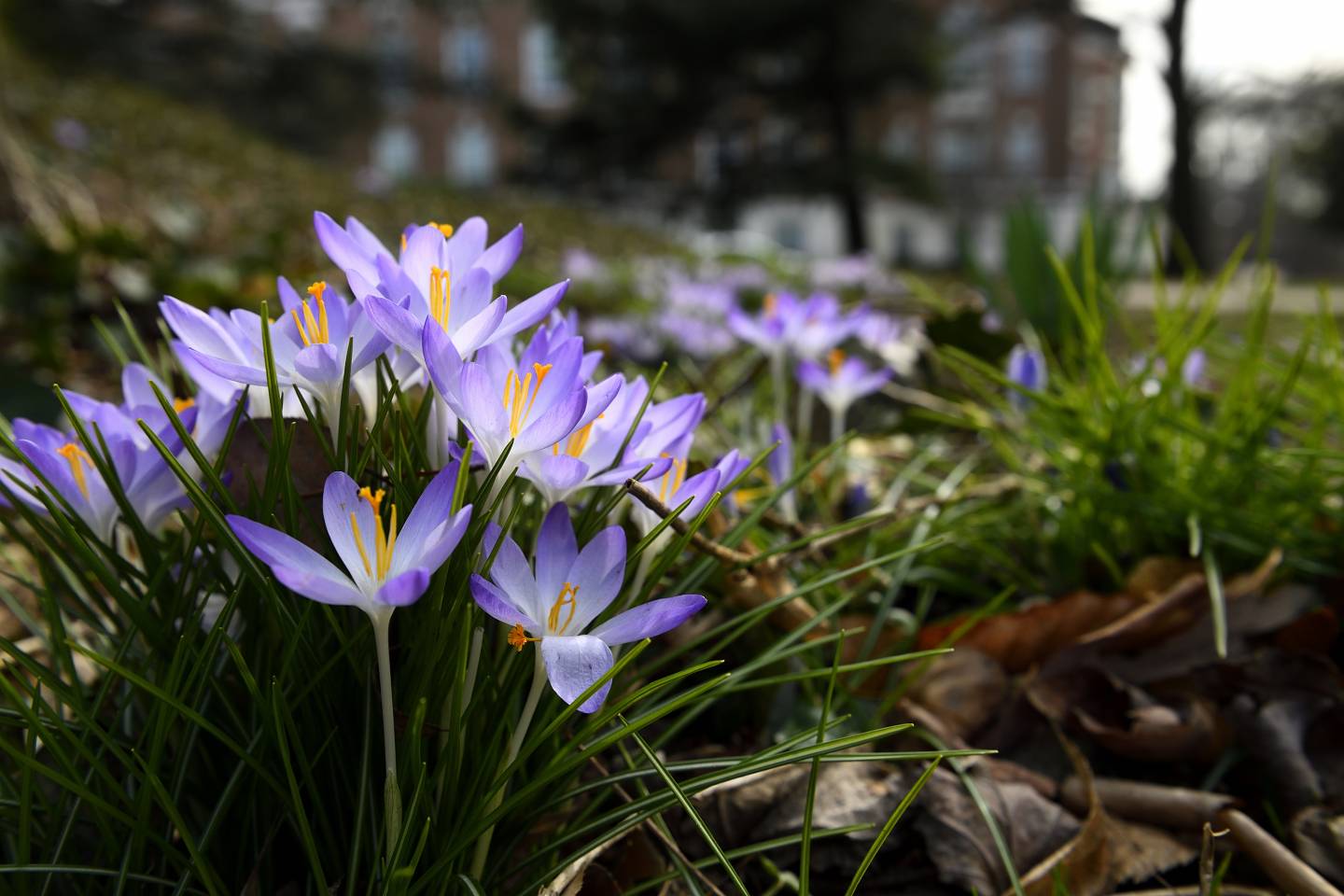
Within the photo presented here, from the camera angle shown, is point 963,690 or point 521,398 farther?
point 963,690

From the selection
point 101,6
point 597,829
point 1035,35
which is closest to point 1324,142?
point 1035,35

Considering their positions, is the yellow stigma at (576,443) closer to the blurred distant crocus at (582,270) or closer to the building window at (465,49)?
the blurred distant crocus at (582,270)

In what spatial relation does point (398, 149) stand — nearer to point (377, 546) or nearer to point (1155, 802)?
point (1155, 802)

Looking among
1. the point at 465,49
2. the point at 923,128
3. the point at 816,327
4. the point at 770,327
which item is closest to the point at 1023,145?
the point at 923,128

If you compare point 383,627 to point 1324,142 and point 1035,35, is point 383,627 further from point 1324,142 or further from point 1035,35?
point 1035,35

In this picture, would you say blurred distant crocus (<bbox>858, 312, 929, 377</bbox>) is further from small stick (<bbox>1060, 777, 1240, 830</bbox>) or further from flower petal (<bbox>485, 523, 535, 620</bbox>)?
flower petal (<bbox>485, 523, 535, 620</bbox>)

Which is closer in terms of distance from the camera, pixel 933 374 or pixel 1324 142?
pixel 933 374

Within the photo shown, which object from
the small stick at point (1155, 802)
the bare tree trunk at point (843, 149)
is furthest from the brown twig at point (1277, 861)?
the bare tree trunk at point (843, 149)
